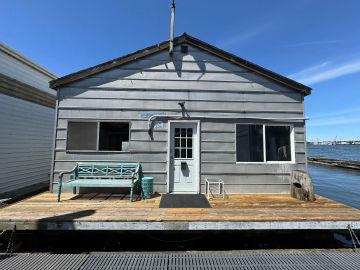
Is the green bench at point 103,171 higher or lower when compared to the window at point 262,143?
lower

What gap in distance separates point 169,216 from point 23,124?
7142mm

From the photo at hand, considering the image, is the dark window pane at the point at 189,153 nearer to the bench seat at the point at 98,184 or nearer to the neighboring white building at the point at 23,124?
the bench seat at the point at 98,184

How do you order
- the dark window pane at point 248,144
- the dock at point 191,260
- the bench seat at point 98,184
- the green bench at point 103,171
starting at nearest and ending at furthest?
the dock at point 191,260 → the bench seat at point 98,184 → the green bench at point 103,171 → the dark window pane at point 248,144

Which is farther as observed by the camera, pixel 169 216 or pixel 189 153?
pixel 189 153

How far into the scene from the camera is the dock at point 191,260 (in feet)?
12.8

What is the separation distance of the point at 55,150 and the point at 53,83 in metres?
1.88

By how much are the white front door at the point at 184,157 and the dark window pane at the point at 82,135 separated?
2.22 metres

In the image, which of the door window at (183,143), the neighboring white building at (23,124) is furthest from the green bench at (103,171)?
the neighboring white building at (23,124)

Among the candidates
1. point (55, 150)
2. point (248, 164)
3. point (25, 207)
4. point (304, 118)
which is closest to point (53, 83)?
point (55, 150)

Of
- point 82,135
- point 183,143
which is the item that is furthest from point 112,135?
point 183,143

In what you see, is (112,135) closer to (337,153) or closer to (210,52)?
(210,52)

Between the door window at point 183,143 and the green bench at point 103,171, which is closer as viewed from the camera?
the green bench at point 103,171

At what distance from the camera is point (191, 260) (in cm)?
416

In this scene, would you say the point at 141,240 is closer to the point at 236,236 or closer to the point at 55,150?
the point at 236,236
